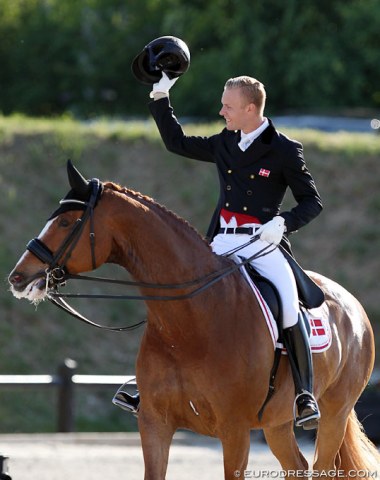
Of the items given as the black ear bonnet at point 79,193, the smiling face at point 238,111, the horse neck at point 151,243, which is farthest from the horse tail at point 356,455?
the black ear bonnet at point 79,193

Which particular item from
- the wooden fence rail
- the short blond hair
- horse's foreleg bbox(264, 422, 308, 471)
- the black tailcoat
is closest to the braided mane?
the black tailcoat

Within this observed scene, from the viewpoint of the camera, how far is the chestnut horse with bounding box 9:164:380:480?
6285 millimetres

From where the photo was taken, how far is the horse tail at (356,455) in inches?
317

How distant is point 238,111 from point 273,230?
76 cm

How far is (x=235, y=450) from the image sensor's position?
660 centimetres

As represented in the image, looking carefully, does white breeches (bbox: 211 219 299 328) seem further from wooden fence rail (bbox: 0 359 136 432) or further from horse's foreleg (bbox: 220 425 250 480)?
wooden fence rail (bbox: 0 359 136 432)

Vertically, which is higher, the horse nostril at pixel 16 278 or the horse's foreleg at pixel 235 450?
the horse nostril at pixel 16 278

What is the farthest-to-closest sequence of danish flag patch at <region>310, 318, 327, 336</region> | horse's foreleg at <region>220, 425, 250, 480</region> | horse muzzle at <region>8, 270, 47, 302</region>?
danish flag patch at <region>310, 318, 327, 336</region> → horse's foreleg at <region>220, 425, 250, 480</region> → horse muzzle at <region>8, 270, 47, 302</region>

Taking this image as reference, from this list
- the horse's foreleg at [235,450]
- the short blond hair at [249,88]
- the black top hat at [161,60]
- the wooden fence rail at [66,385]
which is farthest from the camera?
the wooden fence rail at [66,385]

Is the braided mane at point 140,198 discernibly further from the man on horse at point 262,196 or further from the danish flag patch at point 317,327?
the danish flag patch at point 317,327

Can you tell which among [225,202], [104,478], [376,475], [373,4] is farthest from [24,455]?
[373,4]

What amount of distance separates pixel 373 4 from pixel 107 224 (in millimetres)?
A: 23168

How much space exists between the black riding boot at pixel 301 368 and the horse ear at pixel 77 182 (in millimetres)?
1590

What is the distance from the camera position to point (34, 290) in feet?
20.1
